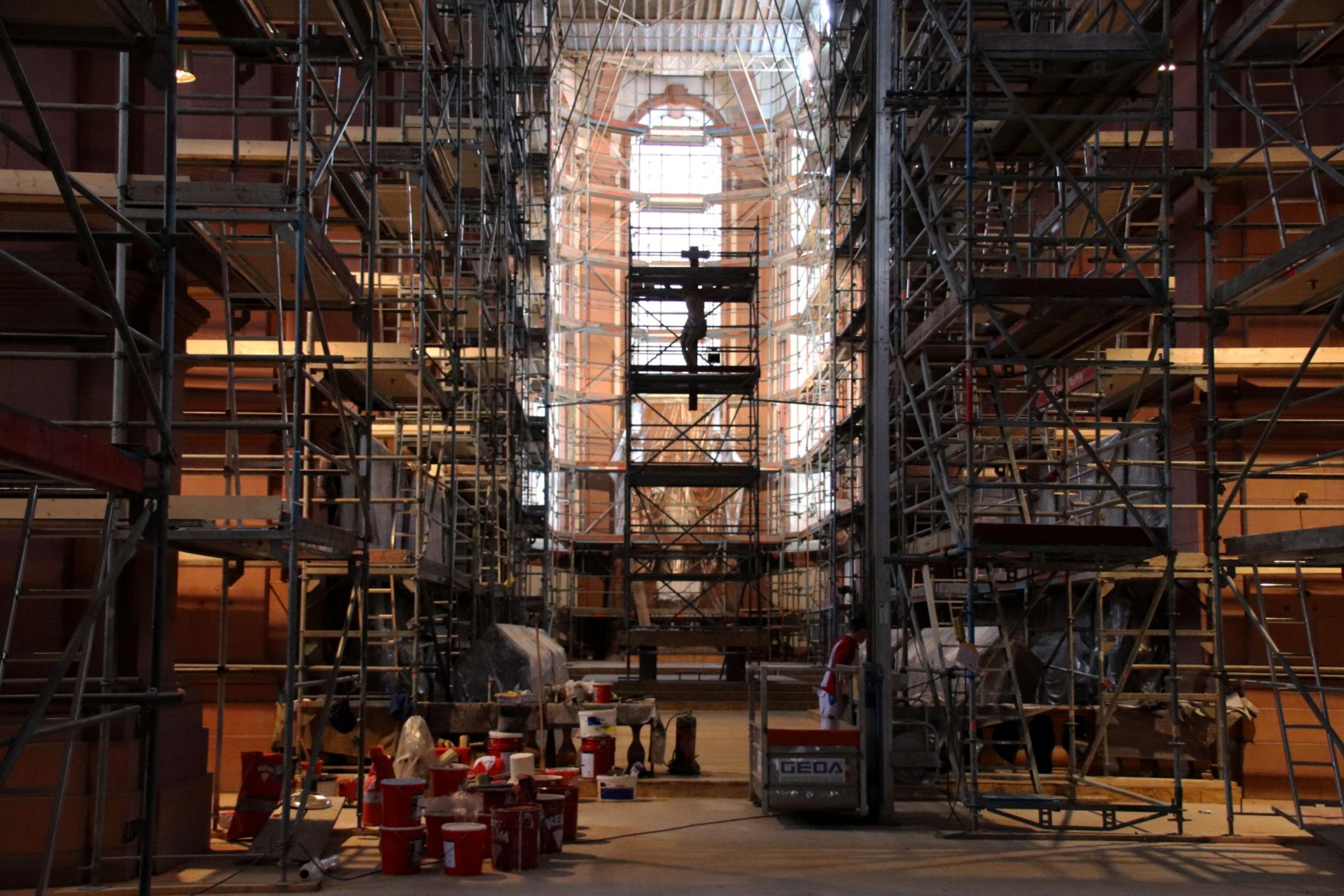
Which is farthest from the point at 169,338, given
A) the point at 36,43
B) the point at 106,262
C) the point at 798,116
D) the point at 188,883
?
the point at 798,116

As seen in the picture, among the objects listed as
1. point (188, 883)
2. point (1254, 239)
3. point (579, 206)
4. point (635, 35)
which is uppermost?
point (635, 35)

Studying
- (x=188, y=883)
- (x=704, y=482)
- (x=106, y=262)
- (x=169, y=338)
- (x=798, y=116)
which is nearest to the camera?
(x=169, y=338)

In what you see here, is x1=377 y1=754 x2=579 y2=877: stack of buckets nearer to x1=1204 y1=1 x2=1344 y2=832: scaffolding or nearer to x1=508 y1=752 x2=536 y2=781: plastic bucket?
x1=508 y1=752 x2=536 y2=781: plastic bucket

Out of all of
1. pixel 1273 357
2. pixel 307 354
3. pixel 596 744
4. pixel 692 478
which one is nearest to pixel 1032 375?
pixel 1273 357

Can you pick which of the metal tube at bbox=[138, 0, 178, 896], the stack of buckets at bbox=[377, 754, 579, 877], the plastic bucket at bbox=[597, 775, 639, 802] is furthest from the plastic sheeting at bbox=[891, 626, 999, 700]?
the metal tube at bbox=[138, 0, 178, 896]

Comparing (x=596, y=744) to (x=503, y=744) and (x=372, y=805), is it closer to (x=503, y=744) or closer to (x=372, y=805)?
(x=503, y=744)

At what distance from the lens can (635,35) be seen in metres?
39.2

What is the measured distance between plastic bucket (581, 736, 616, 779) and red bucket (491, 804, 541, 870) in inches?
145

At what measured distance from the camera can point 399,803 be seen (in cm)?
950

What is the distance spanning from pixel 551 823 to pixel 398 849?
1.23 m

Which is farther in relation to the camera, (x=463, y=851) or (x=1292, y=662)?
(x=1292, y=662)

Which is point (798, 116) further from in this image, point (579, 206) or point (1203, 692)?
point (1203, 692)

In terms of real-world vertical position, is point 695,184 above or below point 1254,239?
above

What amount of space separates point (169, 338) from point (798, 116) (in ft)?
111
